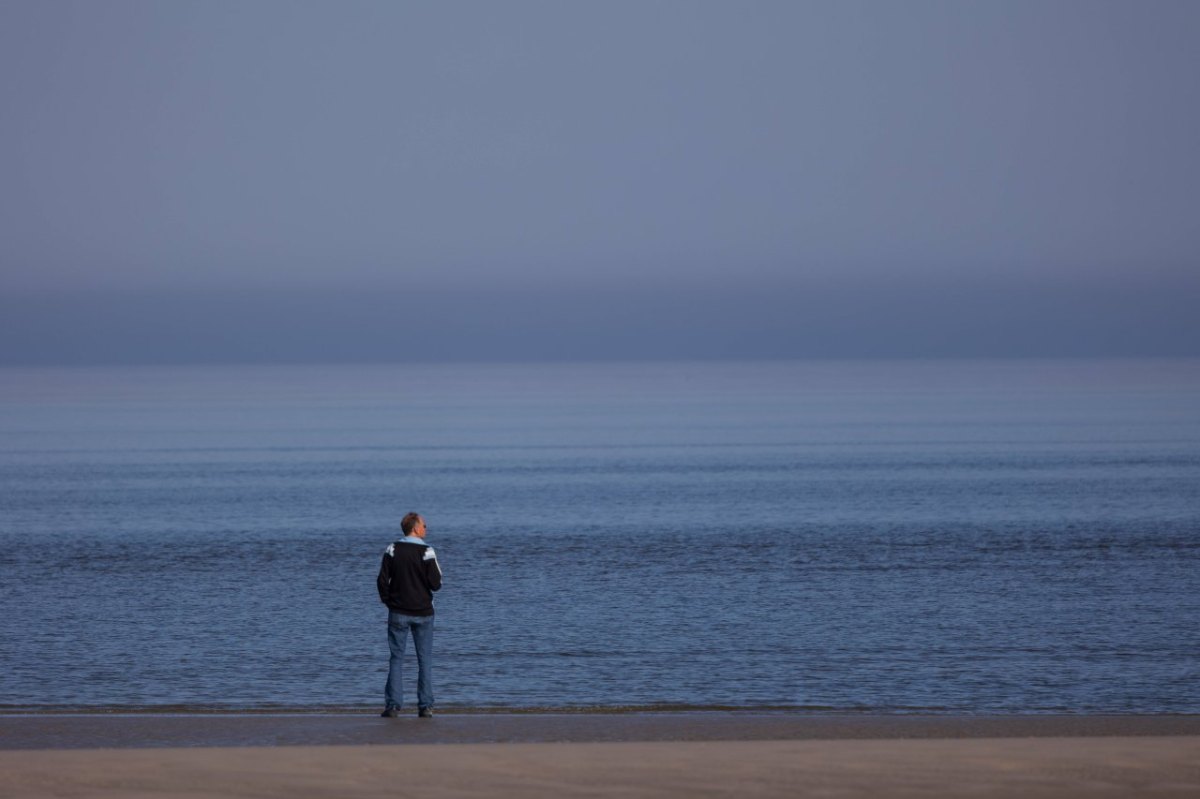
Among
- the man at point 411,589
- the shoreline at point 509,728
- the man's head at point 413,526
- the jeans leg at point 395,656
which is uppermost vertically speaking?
the man's head at point 413,526

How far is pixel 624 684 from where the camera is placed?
1978 cm

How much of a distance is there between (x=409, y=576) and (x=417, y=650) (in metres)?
0.75

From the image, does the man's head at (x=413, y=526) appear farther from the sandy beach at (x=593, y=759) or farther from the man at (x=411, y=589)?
the sandy beach at (x=593, y=759)

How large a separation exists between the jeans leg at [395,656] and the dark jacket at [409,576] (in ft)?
0.52

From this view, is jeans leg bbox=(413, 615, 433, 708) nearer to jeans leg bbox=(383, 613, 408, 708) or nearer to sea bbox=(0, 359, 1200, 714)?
jeans leg bbox=(383, 613, 408, 708)

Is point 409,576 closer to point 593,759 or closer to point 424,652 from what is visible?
point 424,652

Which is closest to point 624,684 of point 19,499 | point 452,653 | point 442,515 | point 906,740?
point 452,653

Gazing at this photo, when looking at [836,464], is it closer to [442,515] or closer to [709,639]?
[442,515]

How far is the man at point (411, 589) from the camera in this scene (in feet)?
46.1

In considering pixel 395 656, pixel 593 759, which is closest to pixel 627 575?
pixel 395 656

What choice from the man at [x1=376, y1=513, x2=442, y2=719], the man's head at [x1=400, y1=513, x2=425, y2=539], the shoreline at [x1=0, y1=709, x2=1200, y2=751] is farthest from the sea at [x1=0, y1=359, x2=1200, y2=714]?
the man's head at [x1=400, y1=513, x2=425, y2=539]

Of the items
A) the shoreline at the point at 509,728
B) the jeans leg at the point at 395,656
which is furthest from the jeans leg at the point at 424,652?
the shoreline at the point at 509,728

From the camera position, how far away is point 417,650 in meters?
14.3

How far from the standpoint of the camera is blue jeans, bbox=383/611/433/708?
46.9ft
